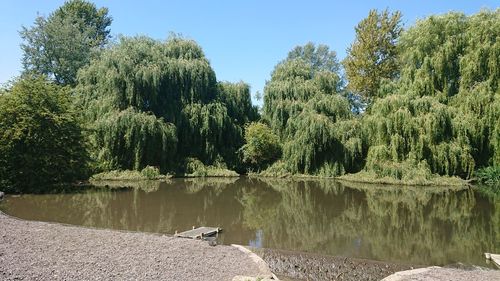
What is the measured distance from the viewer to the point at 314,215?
44.1ft

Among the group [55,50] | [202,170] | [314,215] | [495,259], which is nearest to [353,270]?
[495,259]

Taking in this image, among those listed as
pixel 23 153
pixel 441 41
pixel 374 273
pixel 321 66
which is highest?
pixel 321 66

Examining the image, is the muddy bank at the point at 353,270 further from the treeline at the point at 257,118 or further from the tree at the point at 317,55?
the tree at the point at 317,55

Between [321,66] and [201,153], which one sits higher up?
[321,66]

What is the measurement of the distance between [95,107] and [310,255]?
18308mm

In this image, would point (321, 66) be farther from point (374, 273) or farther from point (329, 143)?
point (374, 273)

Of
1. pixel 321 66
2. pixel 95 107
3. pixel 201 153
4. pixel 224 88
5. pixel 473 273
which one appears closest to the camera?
pixel 473 273

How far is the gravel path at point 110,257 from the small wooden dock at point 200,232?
760 millimetres

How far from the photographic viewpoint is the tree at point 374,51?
32.6 meters

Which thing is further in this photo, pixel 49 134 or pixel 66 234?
pixel 49 134

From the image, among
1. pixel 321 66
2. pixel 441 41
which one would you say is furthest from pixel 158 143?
pixel 321 66

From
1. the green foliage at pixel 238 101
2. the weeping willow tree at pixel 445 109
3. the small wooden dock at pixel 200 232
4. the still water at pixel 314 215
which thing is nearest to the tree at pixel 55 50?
the green foliage at pixel 238 101

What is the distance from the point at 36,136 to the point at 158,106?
9.15 m

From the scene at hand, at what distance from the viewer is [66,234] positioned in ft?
29.2
